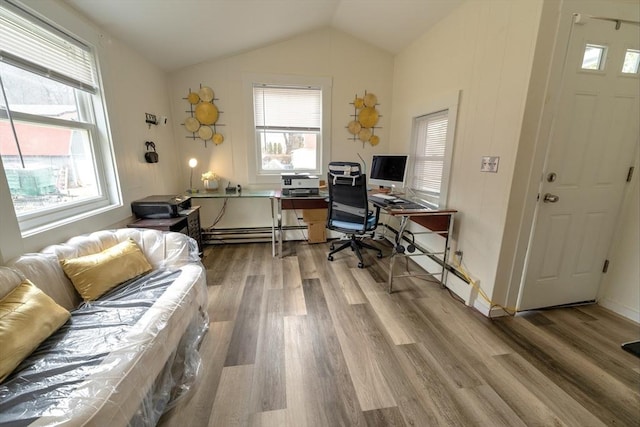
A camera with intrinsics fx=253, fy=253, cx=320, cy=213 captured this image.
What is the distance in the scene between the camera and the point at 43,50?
1.63m

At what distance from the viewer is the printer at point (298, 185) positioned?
10.1ft

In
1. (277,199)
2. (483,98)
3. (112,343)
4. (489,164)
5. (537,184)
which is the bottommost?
(112,343)

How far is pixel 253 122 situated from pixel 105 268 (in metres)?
2.40

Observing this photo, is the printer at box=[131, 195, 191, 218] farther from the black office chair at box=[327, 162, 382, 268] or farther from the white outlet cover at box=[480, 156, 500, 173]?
A: the white outlet cover at box=[480, 156, 500, 173]

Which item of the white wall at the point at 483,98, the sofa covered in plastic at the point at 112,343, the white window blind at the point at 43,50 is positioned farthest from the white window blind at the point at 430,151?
the white window blind at the point at 43,50

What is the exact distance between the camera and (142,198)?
8.36 feet

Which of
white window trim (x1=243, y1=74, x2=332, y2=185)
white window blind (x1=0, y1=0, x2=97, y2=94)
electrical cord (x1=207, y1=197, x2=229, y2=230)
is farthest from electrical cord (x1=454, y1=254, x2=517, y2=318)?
white window blind (x1=0, y1=0, x2=97, y2=94)

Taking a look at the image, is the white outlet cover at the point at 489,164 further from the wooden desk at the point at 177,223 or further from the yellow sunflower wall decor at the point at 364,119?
the wooden desk at the point at 177,223

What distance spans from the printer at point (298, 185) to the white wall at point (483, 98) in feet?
4.98

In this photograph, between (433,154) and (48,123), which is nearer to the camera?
(48,123)

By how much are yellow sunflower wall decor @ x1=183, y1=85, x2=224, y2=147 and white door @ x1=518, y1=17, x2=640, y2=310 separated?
3.38 m

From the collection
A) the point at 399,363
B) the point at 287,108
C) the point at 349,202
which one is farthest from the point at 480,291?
the point at 287,108

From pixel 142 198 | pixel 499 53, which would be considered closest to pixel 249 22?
pixel 142 198

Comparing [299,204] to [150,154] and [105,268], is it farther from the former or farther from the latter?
[105,268]
